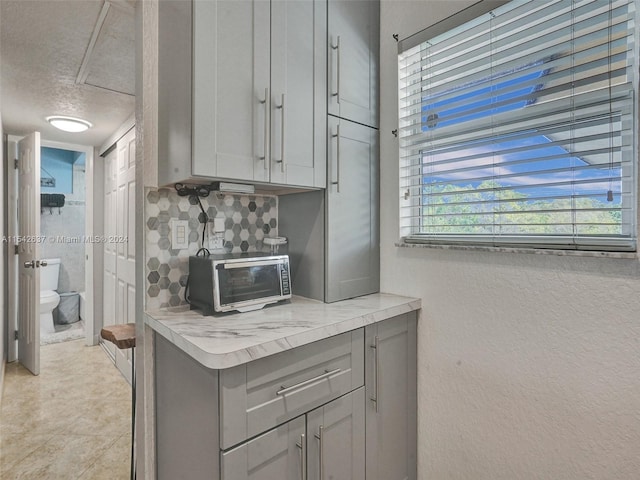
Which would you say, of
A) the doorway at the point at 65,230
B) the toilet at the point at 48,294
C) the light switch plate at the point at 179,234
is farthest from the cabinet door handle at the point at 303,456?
the doorway at the point at 65,230

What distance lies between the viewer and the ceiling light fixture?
297 centimetres

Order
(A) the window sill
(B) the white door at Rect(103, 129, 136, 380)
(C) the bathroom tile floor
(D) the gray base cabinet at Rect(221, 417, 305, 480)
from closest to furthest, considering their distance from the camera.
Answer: (D) the gray base cabinet at Rect(221, 417, 305, 480), (A) the window sill, (C) the bathroom tile floor, (B) the white door at Rect(103, 129, 136, 380)

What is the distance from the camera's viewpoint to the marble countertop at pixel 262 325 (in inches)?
38.7

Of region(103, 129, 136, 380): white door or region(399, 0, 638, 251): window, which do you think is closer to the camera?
region(399, 0, 638, 251): window

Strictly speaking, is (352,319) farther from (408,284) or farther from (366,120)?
(366,120)

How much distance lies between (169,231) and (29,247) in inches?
97.5

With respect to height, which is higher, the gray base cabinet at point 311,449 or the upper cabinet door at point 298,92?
the upper cabinet door at point 298,92

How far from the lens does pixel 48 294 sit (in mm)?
4059

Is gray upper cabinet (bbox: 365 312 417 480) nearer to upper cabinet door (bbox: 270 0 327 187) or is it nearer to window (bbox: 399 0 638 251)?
window (bbox: 399 0 638 251)

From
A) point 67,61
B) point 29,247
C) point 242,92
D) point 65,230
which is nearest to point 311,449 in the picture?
point 242,92

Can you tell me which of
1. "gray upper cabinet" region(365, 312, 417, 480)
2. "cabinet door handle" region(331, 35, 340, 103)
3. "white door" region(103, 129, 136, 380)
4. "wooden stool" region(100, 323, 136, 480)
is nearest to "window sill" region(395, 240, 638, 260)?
"gray upper cabinet" region(365, 312, 417, 480)

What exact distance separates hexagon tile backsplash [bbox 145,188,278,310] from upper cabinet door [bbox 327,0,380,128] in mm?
661

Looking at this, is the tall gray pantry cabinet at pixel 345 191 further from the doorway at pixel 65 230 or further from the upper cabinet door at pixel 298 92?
the doorway at pixel 65 230

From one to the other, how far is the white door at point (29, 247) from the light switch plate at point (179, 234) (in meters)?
2.32
